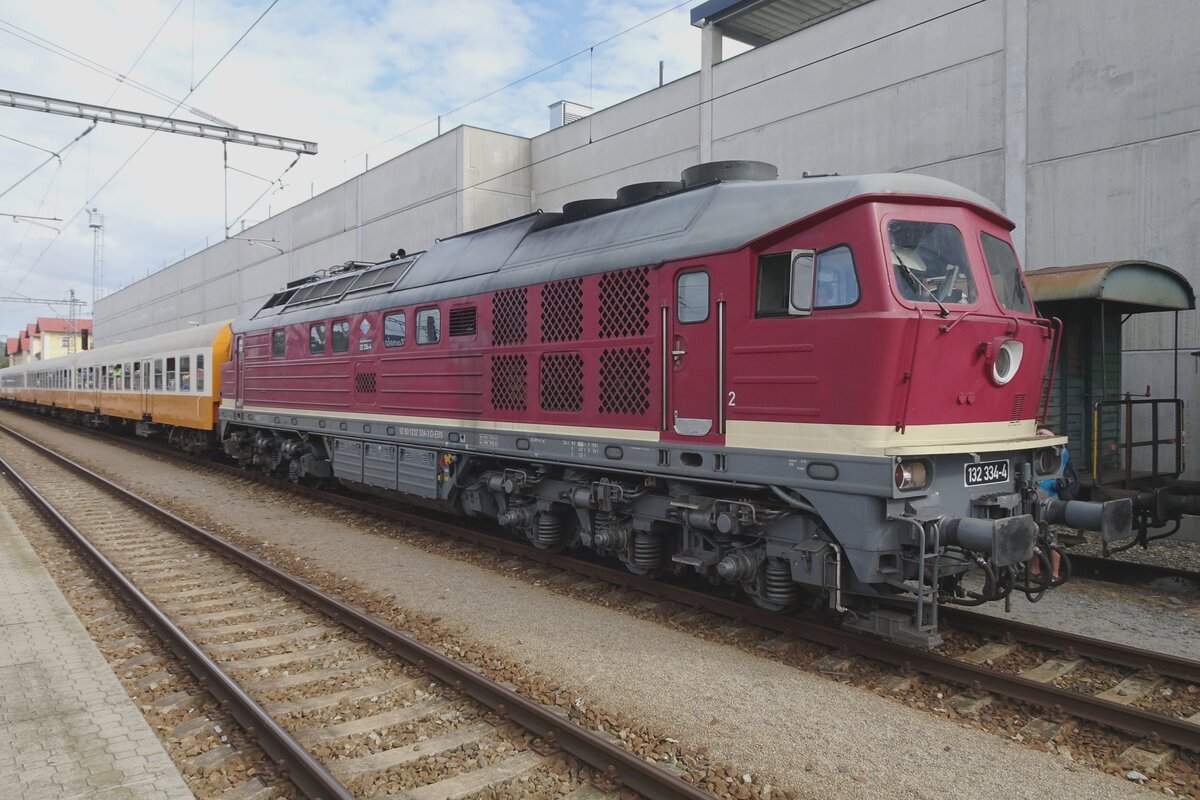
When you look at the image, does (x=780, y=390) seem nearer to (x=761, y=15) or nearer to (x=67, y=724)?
(x=67, y=724)

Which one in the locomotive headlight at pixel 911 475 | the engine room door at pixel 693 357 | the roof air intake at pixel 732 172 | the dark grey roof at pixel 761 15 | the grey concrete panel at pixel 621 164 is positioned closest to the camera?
the locomotive headlight at pixel 911 475

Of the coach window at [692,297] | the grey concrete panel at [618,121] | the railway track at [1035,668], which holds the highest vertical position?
the grey concrete panel at [618,121]

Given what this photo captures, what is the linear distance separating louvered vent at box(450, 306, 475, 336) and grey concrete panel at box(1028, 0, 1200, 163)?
9.16 m

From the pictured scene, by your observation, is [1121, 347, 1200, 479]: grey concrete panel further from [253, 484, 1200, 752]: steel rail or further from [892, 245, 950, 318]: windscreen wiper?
[892, 245, 950, 318]: windscreen wiper

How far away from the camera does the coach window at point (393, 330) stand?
35.1ft

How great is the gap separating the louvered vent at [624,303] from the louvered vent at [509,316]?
4.58ft

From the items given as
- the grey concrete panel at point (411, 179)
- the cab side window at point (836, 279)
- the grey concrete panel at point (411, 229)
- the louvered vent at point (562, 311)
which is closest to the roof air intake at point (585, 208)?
the louvered vent at point (562, 311)

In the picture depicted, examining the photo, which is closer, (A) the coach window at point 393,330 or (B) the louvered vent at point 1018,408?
(B) the louvered vent at point 1018,408

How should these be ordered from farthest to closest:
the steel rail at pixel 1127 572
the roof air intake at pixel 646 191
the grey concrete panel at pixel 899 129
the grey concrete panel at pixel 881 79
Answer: the grey concrete panel at pixel 881 79
the grey concrete panel at pixel 899 129
the steel rail at pixel 1127 572
the roof air intake at pixel 646 191

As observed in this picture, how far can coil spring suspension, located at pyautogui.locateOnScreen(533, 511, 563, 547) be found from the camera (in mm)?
8406

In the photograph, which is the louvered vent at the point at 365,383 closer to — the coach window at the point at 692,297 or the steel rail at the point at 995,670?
the steel rail at the point at 995,670

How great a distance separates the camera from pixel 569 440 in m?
7.74

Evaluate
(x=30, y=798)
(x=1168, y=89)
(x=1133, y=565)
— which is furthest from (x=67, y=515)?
(x=1168, y=89)

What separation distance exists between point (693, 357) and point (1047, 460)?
3.09 m
